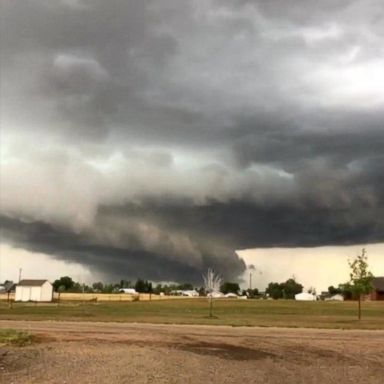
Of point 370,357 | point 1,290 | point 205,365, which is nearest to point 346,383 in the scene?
point 205,365

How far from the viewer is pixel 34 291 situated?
146 meters

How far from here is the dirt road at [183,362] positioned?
15266mm

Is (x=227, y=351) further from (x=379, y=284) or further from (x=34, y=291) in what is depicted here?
(x=379, y=284)

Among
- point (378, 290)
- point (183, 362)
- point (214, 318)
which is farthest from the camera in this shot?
point (378, 290)

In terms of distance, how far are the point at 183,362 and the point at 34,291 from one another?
134161mm

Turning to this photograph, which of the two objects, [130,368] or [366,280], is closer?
[130,368]

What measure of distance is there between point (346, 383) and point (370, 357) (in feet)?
17.1

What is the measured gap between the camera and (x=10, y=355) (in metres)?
17.6

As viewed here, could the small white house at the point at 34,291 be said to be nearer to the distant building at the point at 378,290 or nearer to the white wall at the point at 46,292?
the white wall at the point at 46,292

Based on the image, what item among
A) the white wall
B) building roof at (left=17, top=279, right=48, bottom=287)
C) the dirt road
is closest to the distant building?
the white wall

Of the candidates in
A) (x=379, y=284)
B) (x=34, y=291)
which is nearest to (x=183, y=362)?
(x=34, y=291)

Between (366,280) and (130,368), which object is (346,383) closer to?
(130,368)

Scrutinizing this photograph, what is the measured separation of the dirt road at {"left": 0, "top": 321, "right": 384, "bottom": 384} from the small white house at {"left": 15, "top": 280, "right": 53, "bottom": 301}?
125786 millimetres

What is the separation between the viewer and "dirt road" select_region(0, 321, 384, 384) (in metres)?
15.3
